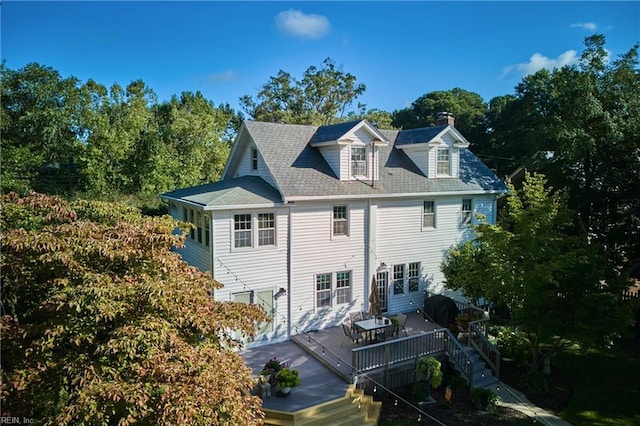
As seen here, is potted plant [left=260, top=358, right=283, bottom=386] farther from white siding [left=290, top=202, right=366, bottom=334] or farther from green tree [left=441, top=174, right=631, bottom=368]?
green tree [left=441, top=174, right=631, bottom=368]

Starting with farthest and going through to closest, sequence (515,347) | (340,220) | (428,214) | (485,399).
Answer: (428,214) < (340,220) < (515,347) < (485,399)

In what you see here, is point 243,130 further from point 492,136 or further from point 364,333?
point 492,136

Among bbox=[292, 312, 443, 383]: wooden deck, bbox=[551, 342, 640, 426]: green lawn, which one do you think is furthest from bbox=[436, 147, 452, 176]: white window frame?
bbox=[551, 342, 640, 426]: green lawn

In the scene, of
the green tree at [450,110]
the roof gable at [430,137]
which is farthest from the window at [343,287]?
the green tree at [450,110]


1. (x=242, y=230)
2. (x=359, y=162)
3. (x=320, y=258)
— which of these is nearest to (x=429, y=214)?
(x=359, y=162)

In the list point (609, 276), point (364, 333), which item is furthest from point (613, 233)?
point (364, 333)

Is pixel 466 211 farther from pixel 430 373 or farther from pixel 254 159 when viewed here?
pixel 254 159

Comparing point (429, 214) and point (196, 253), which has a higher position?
point (429, 214)
